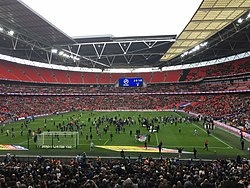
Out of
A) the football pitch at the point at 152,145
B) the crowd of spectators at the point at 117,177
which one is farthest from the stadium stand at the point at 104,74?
the crowd of spectators at the point at 117,177

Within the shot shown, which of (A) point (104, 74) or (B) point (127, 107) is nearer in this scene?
(B) point (127, 107)

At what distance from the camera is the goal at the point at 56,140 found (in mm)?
24312

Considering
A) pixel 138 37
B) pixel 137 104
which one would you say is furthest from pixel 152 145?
pixel 137 104

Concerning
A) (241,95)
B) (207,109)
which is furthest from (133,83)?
(241,95)

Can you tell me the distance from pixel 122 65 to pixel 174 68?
70.9 ft

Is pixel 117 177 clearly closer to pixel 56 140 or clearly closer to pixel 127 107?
pixel 56 140

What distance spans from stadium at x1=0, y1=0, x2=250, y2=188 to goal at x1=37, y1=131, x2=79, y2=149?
0.36 feet

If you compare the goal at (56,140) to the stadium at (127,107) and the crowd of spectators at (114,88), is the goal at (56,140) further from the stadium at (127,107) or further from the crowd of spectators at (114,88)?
the crowd of spectators at (114,88)

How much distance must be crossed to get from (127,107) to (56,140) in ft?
149

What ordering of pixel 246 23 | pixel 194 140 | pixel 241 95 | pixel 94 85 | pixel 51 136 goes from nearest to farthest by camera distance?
pixel 51 136 → pixel 194 140 → pixel 246 23 → pixel 241 95 → pixel 94 85

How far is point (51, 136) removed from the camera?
2519 cm

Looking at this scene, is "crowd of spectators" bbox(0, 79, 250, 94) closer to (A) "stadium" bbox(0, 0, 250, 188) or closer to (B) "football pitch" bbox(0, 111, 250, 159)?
(A) "stadium" bbox(0, 0, 250, 188)

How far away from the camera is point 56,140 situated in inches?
988

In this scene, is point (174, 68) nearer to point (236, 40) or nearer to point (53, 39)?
point (236, 40)
